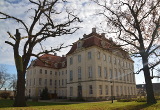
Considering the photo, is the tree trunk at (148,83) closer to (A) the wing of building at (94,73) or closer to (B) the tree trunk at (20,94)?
(A) the wing of building at (94,73)

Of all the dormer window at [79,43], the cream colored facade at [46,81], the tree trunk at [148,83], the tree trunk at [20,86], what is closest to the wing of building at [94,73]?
the dormer window at [79,43]

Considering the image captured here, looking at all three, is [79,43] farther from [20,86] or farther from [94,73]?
[20,86]

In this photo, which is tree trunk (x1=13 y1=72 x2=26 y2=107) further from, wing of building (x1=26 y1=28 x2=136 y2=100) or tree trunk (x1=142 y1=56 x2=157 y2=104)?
tree trunk (x1=142 y1=56 x2=157 y2=104)

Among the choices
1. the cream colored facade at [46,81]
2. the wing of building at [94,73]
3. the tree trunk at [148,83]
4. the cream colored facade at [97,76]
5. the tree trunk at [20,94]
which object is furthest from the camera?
the cream colored facade at [46,81]

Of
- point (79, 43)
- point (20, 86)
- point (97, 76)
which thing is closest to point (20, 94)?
point (20, 86)

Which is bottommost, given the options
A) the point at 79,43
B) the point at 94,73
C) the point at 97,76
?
the point at 97,76

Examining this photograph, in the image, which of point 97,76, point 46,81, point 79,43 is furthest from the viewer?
point 46,81

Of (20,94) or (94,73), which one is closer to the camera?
(20,94)

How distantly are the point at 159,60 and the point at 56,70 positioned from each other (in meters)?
38.6

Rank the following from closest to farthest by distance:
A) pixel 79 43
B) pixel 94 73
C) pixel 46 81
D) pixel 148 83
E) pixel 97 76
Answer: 1. pixel 148 83
2. pixel 94 73
3. pixel 97 76
4. pixel 79 43
5. pixel 46 81

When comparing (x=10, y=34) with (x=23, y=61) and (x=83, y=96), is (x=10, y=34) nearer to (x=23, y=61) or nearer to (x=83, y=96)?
(x=23, y=61)

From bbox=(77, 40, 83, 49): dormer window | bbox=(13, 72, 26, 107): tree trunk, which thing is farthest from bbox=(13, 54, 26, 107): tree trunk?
bbox=(77, 40, 83, 49): dormer window

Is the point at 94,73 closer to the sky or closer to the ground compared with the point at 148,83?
closer to the sky

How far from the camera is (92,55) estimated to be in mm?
30688
